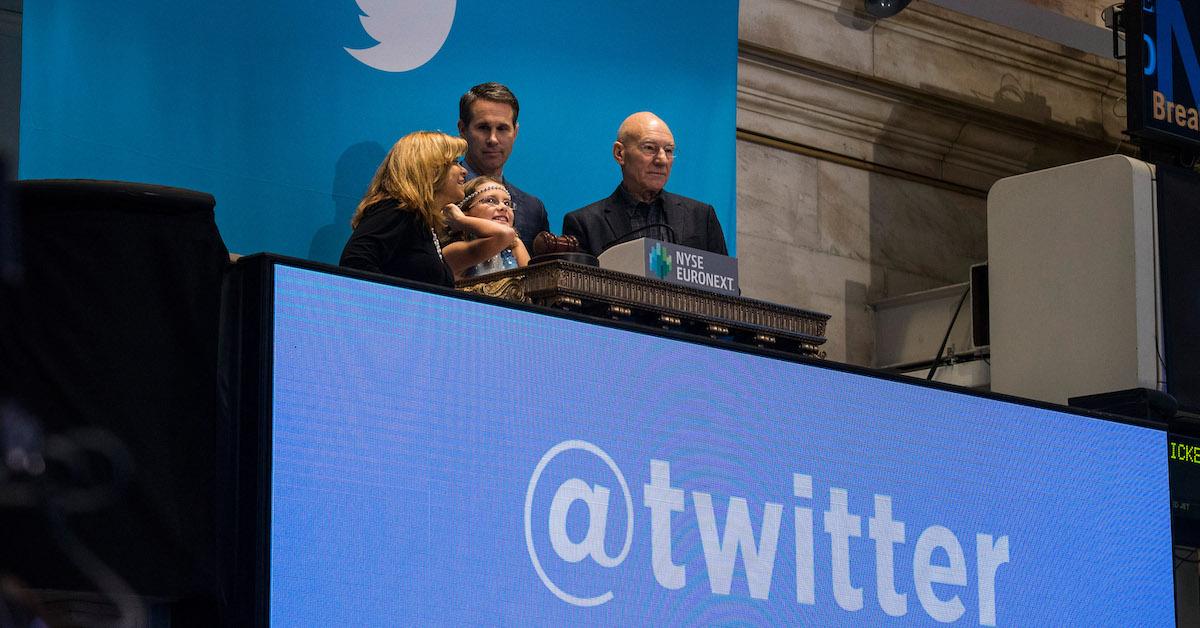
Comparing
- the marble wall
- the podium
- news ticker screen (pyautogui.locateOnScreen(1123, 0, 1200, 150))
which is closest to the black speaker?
the podium

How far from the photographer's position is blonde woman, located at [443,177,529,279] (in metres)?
5.02

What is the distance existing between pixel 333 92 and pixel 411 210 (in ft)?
6.88

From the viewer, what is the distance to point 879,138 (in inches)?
387

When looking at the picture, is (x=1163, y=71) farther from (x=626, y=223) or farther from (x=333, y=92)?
(x=333, y=92)

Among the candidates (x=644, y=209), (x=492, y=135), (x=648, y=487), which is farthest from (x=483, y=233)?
(x=648, y=487)

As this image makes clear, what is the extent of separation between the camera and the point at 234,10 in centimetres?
615

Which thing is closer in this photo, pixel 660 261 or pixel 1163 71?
pixel 660 261

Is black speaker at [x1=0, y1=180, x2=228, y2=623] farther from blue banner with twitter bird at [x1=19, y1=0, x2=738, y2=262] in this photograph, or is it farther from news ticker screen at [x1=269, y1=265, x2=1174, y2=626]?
blue banner with twitter bird at [x1=19, y1=0, x2=738, y2=262]

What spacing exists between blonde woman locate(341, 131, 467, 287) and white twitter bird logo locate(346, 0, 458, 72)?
207 cm

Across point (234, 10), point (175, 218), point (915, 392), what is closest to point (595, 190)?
point (234, 10)

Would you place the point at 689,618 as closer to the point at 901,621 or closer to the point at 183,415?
the point at 901,621

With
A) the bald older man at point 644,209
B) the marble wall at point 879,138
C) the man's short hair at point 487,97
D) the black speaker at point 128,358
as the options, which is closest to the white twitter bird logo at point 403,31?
the man's short hair at point 487,97

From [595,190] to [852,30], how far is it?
124 inches

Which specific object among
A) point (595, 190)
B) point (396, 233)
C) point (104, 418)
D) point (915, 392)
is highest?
point (595, 190)
